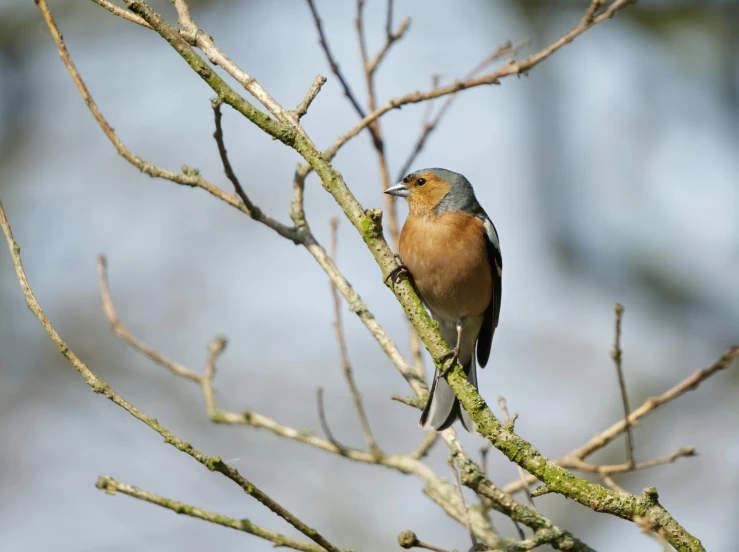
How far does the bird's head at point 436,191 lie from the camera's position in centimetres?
631

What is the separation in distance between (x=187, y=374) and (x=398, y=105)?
2.06m

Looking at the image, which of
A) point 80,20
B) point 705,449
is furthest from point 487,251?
point 80,20

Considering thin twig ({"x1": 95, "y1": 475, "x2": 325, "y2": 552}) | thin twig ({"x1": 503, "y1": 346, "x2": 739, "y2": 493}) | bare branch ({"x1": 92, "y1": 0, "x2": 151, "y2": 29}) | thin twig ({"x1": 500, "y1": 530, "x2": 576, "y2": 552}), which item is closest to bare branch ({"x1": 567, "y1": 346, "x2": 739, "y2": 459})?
thin twig ({"x1": 503, "y1": 346, "x2": 739, "y2": 493})

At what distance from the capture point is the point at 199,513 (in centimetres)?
318

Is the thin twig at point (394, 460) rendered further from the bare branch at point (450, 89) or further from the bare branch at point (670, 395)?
the bare branch at point (450, 89)

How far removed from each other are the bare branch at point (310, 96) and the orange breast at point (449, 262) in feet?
7.52

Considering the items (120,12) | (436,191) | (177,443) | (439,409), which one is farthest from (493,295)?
(177,443)

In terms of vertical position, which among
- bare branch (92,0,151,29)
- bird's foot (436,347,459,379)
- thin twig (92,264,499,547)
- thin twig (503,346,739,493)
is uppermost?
bare branch (92,0,151,29)

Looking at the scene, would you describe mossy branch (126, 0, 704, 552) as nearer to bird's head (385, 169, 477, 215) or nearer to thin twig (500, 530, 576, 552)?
thin twig (500, 530, 576, 552)

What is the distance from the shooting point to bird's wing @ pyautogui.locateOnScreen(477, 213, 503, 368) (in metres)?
6.22

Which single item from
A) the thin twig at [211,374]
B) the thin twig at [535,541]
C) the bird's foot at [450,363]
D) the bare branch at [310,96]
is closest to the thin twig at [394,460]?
the thin twig at [211,374]

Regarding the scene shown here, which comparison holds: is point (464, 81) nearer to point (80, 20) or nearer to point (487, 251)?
point (487, 251)

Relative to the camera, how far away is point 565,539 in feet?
11.3

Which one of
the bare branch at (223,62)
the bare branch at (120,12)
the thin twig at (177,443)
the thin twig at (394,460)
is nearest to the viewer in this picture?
the thin twig at (177,443)
